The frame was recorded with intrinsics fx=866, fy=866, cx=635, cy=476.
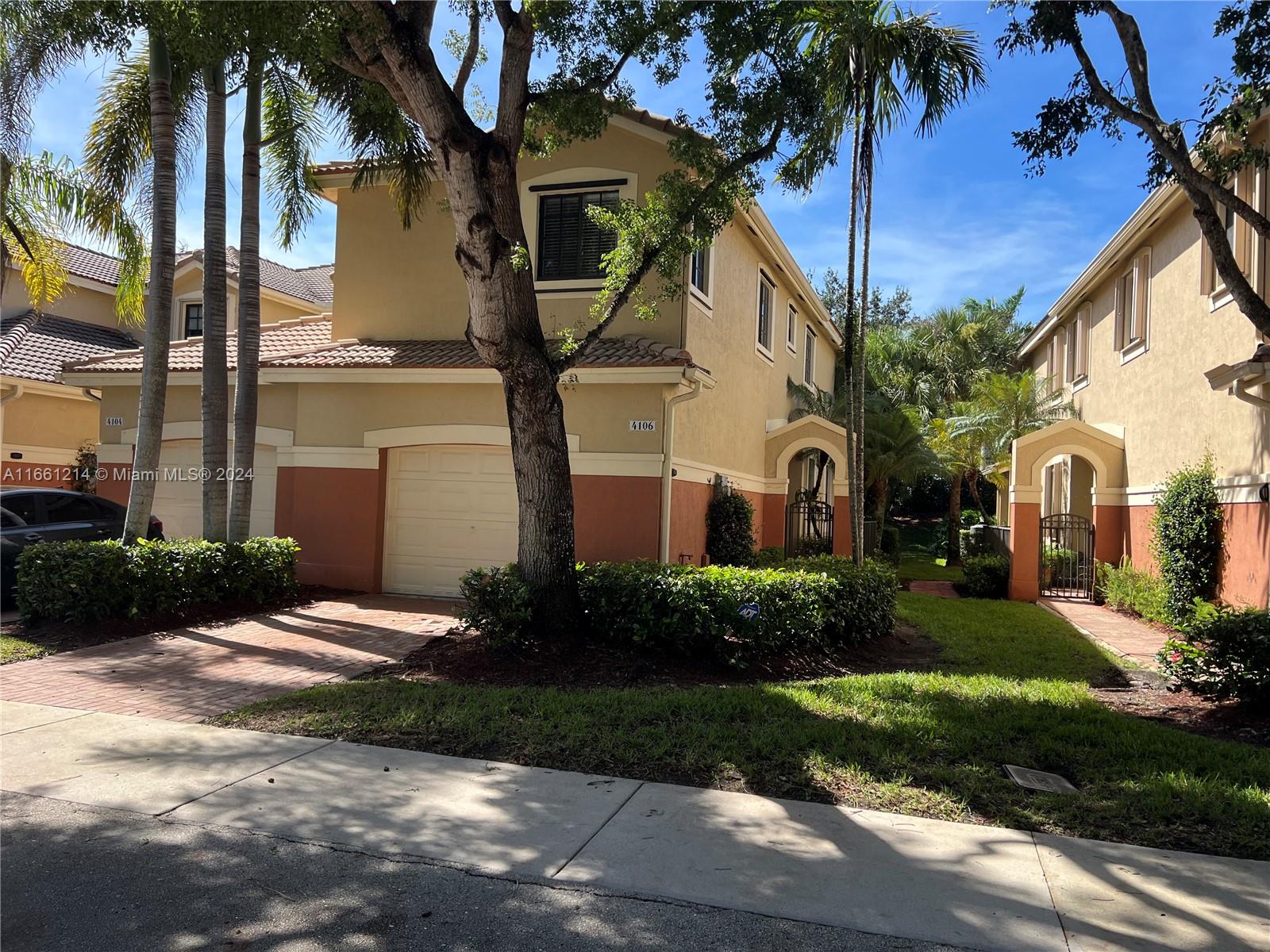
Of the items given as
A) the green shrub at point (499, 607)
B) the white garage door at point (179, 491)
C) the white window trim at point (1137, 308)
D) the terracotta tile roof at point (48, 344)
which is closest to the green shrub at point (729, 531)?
the green shrub at point (499, 607)

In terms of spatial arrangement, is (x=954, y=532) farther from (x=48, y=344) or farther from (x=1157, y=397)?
(x=48, y=344)

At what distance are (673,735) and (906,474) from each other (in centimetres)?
1899

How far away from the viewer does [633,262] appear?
9438 mm

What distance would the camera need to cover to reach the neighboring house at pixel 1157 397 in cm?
1127

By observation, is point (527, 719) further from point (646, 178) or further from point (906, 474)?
point (906, 474)

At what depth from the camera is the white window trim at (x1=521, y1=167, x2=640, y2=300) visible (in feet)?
44.5

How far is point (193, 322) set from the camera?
843 inches

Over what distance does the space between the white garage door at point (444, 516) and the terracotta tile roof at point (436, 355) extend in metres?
1.43

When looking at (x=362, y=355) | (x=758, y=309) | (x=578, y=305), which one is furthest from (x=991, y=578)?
(x=362, y=355)

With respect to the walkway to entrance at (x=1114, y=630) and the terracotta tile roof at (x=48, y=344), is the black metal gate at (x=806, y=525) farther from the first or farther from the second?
the terracotta tile roof at (x=48, y=344)

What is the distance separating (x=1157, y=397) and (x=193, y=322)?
69.2 ft

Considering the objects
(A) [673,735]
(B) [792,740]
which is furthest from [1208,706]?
(A) [673,735]

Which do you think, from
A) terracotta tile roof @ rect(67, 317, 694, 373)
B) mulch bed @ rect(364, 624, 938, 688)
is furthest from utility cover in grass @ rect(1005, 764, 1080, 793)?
terracotta tile roof @ rect(67, 317, 694, 373)

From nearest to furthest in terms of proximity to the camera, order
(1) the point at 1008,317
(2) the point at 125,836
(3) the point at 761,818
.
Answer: (2) the point at 125,836
(3) the point at 761,818
(1) the point at 1008,317
